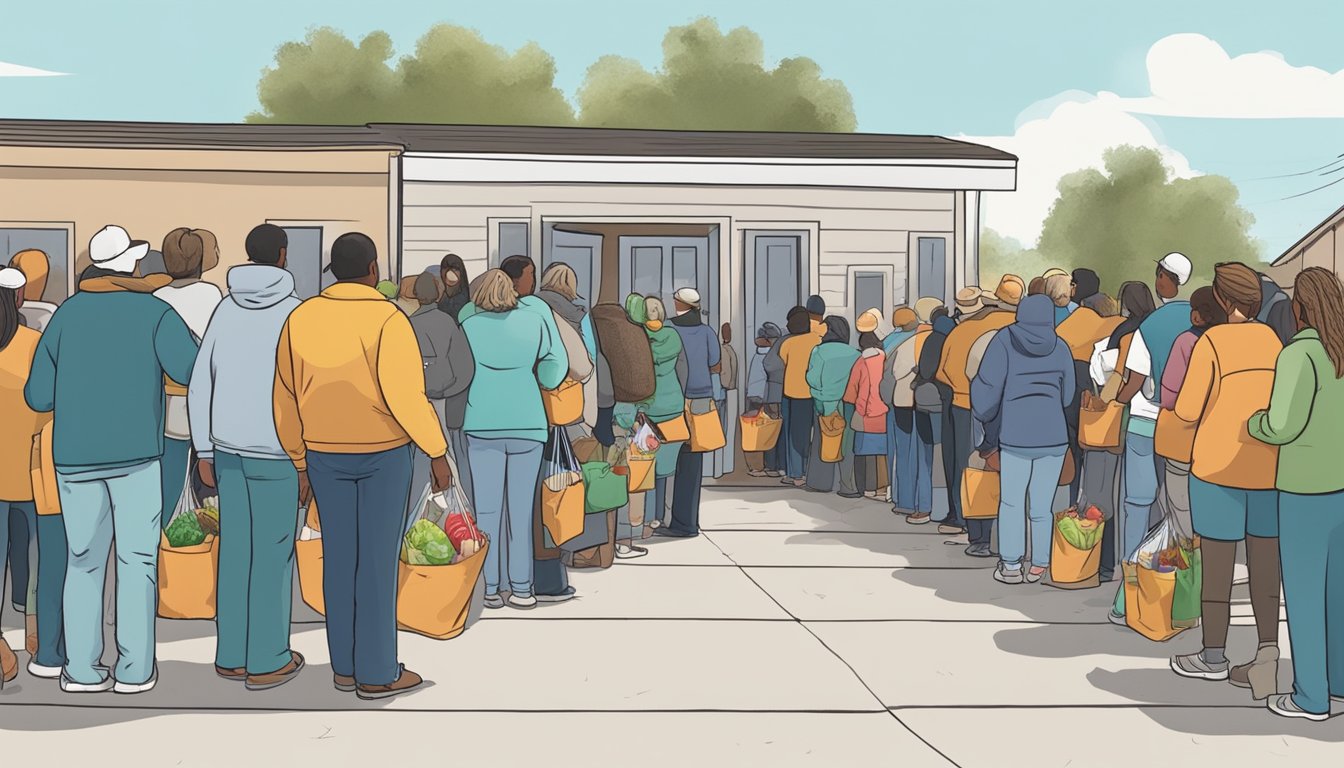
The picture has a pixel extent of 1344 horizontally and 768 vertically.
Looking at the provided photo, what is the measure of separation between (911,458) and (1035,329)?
378 cm

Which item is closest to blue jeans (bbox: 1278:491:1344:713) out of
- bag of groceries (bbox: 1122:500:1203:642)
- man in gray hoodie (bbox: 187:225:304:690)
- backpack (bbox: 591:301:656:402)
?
bag of groceries (bbox: 1122:500:1203:642)

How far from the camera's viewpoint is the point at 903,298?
16.3 meters

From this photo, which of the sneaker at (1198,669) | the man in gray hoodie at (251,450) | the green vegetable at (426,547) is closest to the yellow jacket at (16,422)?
the man in gray hoodie at (251,450)

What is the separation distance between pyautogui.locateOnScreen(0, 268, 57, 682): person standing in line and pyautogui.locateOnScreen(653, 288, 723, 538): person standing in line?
17.5 ft

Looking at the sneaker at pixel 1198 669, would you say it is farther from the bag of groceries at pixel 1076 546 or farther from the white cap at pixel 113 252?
the white cap at pixel 113 252

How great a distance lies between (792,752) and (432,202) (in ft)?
36.1

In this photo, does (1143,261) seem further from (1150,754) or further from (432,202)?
(1150,754)

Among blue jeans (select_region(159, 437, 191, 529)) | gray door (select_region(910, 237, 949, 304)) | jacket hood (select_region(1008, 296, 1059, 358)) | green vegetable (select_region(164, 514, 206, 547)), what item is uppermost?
gray door (select_region(910, 237, 949, 304))

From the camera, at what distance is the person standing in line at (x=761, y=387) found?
50.9ft

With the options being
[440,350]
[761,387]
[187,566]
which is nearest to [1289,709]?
[440,350]

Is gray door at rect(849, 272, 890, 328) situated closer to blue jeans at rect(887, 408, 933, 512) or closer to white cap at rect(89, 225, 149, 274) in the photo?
blue jeans at rect(887, 408, 933, 512)

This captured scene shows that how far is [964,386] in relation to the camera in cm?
1061

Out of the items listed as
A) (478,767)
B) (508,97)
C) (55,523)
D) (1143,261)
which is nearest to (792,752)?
(478,767)

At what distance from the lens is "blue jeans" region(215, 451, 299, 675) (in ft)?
21.0
